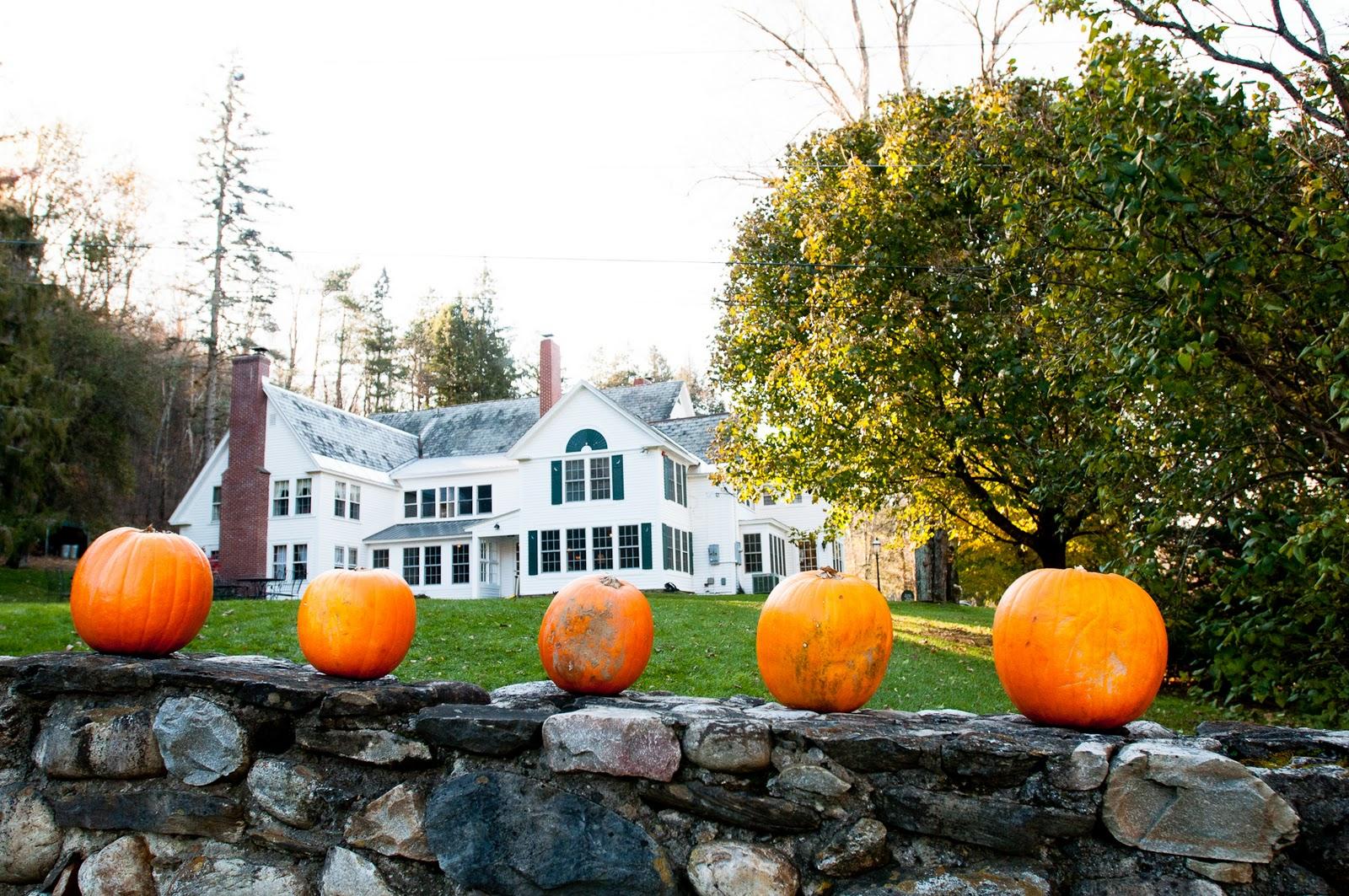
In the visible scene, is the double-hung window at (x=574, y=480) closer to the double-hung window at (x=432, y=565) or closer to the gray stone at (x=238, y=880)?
the double-hung window at (x=432, y=565)

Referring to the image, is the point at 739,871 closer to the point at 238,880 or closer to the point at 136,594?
the point at 238,880

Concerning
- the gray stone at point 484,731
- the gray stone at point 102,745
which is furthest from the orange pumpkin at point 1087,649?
the gray stone at point 102,745

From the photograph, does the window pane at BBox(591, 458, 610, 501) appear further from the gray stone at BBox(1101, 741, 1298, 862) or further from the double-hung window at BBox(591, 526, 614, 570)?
the gray stone at BBox(1101, 741, 1298, 862)

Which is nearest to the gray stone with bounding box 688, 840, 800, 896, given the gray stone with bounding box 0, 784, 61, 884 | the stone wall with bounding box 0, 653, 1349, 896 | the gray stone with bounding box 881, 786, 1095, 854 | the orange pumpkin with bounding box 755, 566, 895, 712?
the stone wall with bounding box 0, 653, 1349, 896

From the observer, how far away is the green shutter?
82.7ft

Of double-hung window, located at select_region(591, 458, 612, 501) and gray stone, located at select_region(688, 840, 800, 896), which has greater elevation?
double-hung window, located at select_region(591, 458, 612, 501)

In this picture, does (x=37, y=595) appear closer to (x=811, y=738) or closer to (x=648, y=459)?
(x=648, y=459)

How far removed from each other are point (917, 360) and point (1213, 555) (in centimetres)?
581

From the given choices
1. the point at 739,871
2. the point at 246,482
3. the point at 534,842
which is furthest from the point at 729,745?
the point at 246,482

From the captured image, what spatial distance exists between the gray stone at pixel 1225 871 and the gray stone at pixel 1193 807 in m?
0.02

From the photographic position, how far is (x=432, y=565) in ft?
90.6

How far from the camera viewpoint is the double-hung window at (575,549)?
2548 centimetres

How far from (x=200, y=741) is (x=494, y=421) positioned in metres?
29.6

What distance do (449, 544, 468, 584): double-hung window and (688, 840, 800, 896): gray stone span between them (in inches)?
1017
